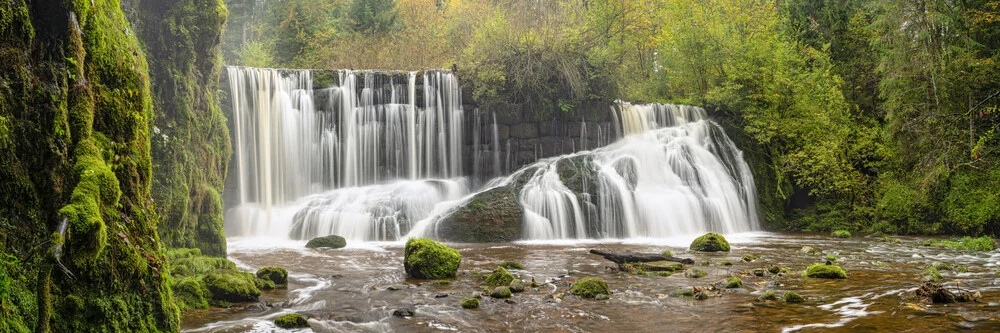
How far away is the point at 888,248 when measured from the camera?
15188 millimetres

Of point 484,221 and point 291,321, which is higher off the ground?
point 484,221

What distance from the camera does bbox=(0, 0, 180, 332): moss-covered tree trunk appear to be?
3912mm

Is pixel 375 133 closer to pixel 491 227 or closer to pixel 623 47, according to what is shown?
pixel 491 227

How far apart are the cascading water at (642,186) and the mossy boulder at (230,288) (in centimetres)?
962

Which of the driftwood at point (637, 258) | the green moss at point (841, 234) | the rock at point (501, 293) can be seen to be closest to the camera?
the rock at point (501, 293)

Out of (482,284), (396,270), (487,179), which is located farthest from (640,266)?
(487,179)

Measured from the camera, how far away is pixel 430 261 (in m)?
10.5

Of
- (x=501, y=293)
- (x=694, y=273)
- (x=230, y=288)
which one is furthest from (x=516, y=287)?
(x=230, y=288)

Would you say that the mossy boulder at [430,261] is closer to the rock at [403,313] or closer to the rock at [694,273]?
the rock at [403,313]

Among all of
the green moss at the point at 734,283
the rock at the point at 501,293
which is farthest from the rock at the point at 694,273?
the rock at the point at 501,293

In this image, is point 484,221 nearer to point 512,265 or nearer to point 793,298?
point 512,265

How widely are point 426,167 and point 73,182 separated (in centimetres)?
1835

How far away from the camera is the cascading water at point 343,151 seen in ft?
60.9

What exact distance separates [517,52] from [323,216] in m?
9.38
